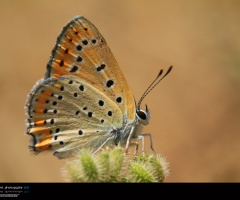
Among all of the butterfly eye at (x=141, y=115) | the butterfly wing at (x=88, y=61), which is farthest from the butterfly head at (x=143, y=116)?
the butterfly wing at (x=88, y=61)

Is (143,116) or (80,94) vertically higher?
(80,94)

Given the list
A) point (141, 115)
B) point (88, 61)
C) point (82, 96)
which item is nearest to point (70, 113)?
point (82, 96)

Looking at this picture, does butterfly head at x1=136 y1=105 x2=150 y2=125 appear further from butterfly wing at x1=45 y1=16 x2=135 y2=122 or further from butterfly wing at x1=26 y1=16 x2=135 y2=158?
butterfly wing at x1=45 y1=16 x2=135 y2=122

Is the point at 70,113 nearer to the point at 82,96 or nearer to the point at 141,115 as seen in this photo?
the point at 82,96

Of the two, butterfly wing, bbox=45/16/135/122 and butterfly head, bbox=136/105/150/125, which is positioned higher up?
butterfly wing, bbox=45/16/135/122

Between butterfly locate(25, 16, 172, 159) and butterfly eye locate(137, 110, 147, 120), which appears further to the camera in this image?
butterfly eye locate(137, 110, 147, 120)

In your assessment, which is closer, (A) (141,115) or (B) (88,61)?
(B) (88,61)

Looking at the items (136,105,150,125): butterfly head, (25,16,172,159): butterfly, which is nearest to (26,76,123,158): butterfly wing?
(25,16,172,159): butterfly
